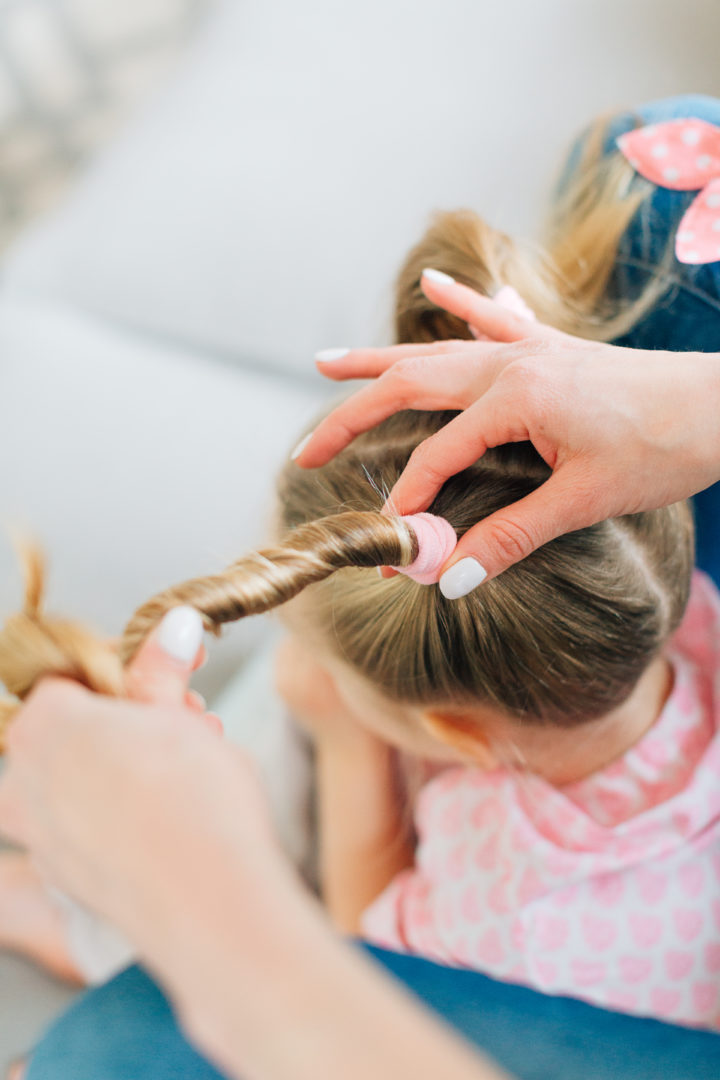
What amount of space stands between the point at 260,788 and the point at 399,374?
0.27m

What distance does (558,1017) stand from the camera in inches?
22.9

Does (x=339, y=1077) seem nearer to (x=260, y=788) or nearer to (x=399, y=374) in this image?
(x=260, y=788)

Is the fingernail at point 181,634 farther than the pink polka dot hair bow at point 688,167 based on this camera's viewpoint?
No

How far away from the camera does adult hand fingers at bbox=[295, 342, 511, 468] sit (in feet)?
1.56

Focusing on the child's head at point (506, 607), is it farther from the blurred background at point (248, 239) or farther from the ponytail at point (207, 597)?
the blurred background at point (248, 239)

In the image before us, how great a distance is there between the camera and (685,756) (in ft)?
2.00

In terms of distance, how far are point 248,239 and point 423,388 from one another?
0.68 m

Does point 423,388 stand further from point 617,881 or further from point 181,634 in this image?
point 617,881

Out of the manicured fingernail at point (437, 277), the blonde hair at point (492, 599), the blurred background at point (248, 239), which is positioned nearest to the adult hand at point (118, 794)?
the blonde hair at point (492, 599)

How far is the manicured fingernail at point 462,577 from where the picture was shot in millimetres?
412

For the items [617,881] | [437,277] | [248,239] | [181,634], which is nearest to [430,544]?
[181,634]

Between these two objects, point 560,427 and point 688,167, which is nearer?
point 560,427

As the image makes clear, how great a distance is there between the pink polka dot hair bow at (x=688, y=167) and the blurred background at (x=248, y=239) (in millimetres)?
315

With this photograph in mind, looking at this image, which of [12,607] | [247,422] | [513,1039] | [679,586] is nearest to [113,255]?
[247,422]
